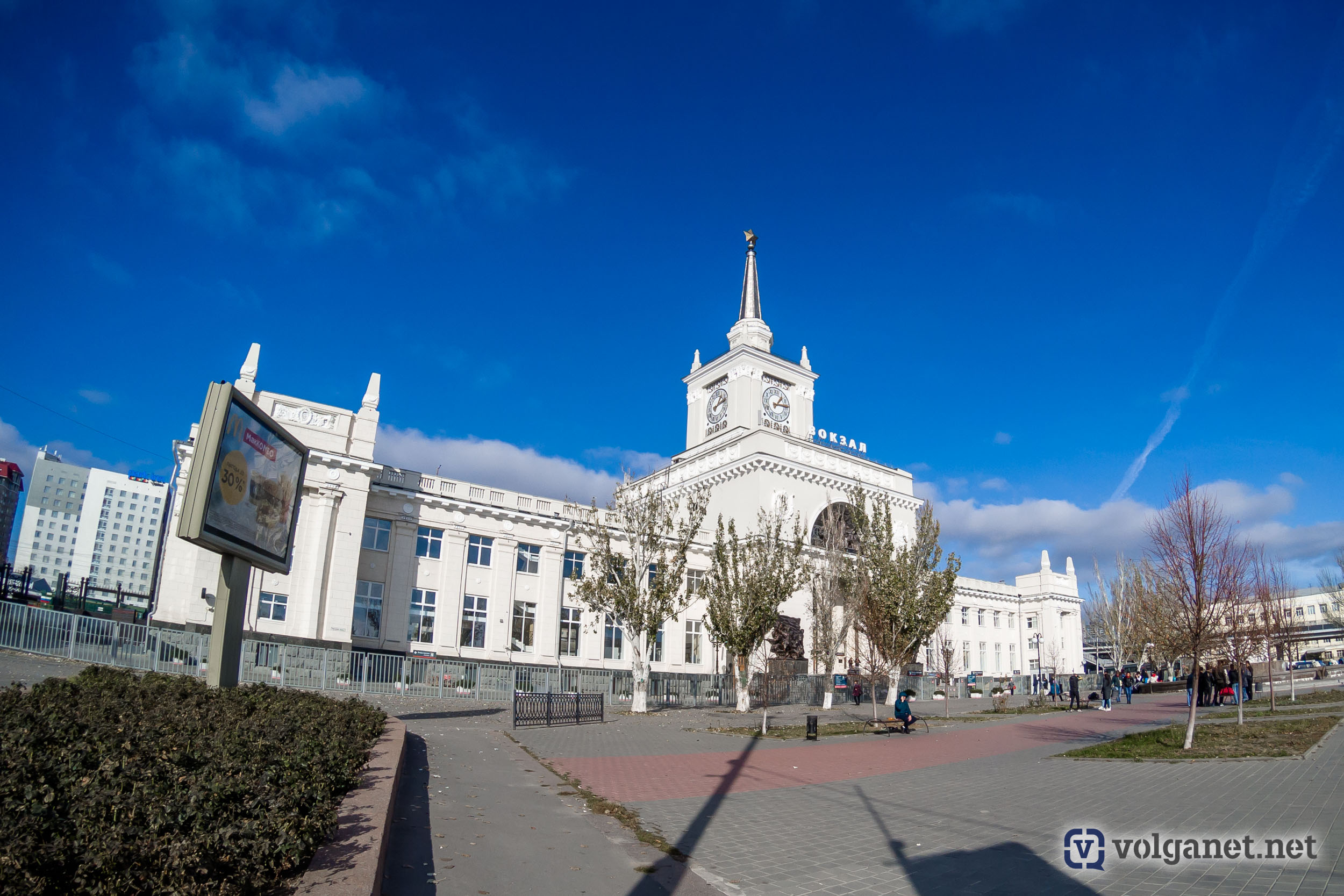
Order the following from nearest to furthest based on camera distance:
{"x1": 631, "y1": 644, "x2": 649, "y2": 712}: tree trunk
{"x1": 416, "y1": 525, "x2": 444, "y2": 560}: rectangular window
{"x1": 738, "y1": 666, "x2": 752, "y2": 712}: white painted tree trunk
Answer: {"x1": 631, "y1": 644, "x2": 649, "y2": 712}: tree trunk
{"x1": 738, "y1": 666, "x2": 752, "y2": 712}: white painted tree trunk
{"x1": 416, "y1": 525, "x2": 444, "y2": 560}: rectangular window

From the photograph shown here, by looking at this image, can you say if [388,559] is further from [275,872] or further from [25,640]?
[275,872]

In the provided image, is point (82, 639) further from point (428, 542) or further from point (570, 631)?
point (570, 631)

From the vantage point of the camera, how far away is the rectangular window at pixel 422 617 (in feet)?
132

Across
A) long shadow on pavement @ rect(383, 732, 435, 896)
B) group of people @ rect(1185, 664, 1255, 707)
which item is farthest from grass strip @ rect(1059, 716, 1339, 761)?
group of people @ rect(1185, 664, 1255, 707)

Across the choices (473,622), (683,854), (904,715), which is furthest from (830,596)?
(683,854)

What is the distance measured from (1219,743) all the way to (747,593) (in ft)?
59.9

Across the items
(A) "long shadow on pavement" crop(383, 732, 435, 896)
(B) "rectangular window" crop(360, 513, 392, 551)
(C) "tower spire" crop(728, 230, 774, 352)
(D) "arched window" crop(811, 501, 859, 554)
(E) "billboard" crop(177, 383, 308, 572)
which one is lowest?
(A) "long shadow on pavement" crop(383, 732, 435, 896)

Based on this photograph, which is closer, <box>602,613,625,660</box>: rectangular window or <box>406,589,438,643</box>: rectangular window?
<box>406,589,438,643</box>: rectangular window

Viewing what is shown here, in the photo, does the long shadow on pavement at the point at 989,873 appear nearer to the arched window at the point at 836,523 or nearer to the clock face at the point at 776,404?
the arched window at the point at 836,523

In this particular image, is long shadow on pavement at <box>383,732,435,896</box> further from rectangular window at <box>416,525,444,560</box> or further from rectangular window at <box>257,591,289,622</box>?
rectangular window at <box>416,525,444,560</box>

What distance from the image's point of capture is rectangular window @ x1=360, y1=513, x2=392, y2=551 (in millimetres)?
40156

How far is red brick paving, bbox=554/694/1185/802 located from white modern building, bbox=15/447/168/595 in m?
148
